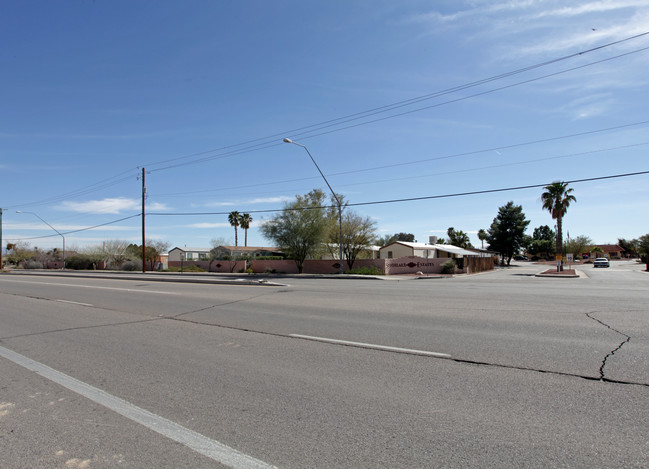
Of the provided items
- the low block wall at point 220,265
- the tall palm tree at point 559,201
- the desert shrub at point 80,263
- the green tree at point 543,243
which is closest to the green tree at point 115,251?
the desert shrub at point 80,263

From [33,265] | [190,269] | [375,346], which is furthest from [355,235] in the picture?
[33,265]

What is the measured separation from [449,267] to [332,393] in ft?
122

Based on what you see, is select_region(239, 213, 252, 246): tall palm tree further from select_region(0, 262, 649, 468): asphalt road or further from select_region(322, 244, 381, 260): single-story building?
select_region(0, 262, 649, 468): asphalt road

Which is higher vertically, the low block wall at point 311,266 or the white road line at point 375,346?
the low block wall at point 311,266

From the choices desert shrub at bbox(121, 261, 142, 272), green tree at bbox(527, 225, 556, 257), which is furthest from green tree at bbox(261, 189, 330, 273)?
green tree at bbox(527, 225, 556, 257)

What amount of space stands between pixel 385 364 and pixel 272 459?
112 inches

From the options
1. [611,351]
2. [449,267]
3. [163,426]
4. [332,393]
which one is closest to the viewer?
[163,426]

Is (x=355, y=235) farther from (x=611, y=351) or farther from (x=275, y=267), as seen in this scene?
(x=611, y=351)

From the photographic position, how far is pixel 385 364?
19.0 ft

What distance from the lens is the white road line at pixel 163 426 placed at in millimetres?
3266

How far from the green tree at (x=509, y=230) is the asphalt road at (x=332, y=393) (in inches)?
2829

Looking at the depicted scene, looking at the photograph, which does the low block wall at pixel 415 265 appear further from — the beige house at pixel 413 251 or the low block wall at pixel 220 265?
the low block wall at pixel 220 265

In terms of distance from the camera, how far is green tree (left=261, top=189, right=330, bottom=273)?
41250 millimetres

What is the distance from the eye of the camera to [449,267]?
39.8 m
